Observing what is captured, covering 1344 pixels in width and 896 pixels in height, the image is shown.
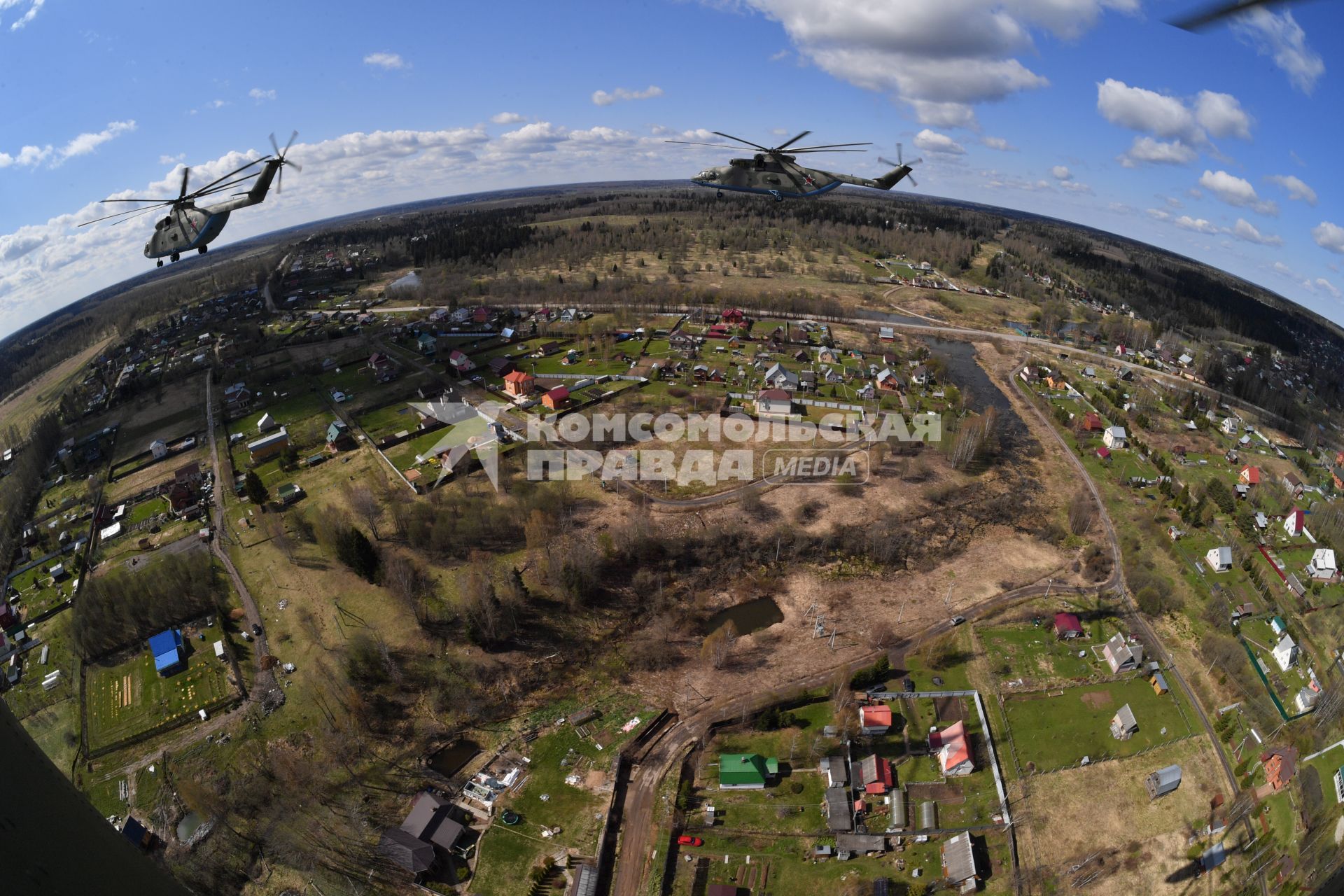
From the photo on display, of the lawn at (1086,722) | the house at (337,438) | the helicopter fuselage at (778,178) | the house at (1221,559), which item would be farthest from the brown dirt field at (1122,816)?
the house at (337,438)

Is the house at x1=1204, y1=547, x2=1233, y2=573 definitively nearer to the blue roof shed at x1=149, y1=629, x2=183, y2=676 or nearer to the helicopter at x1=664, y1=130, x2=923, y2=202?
the helicopter at x1=664, y1=130, x2=923, y2=202

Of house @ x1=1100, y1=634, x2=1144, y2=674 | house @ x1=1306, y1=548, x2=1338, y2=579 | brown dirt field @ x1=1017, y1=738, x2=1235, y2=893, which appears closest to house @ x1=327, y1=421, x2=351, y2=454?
brown dirt field @ x1=1017, y1=738, x2=1235, y2=893

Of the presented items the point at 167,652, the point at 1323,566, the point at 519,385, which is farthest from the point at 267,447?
the point at 1323,566

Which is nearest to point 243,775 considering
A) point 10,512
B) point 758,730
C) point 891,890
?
point 758,730

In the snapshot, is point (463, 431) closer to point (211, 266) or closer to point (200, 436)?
point (200, 436)

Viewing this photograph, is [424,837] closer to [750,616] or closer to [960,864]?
[750,616]

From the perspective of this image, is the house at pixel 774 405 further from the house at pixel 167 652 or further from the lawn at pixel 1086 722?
the house at pixel 167 652
